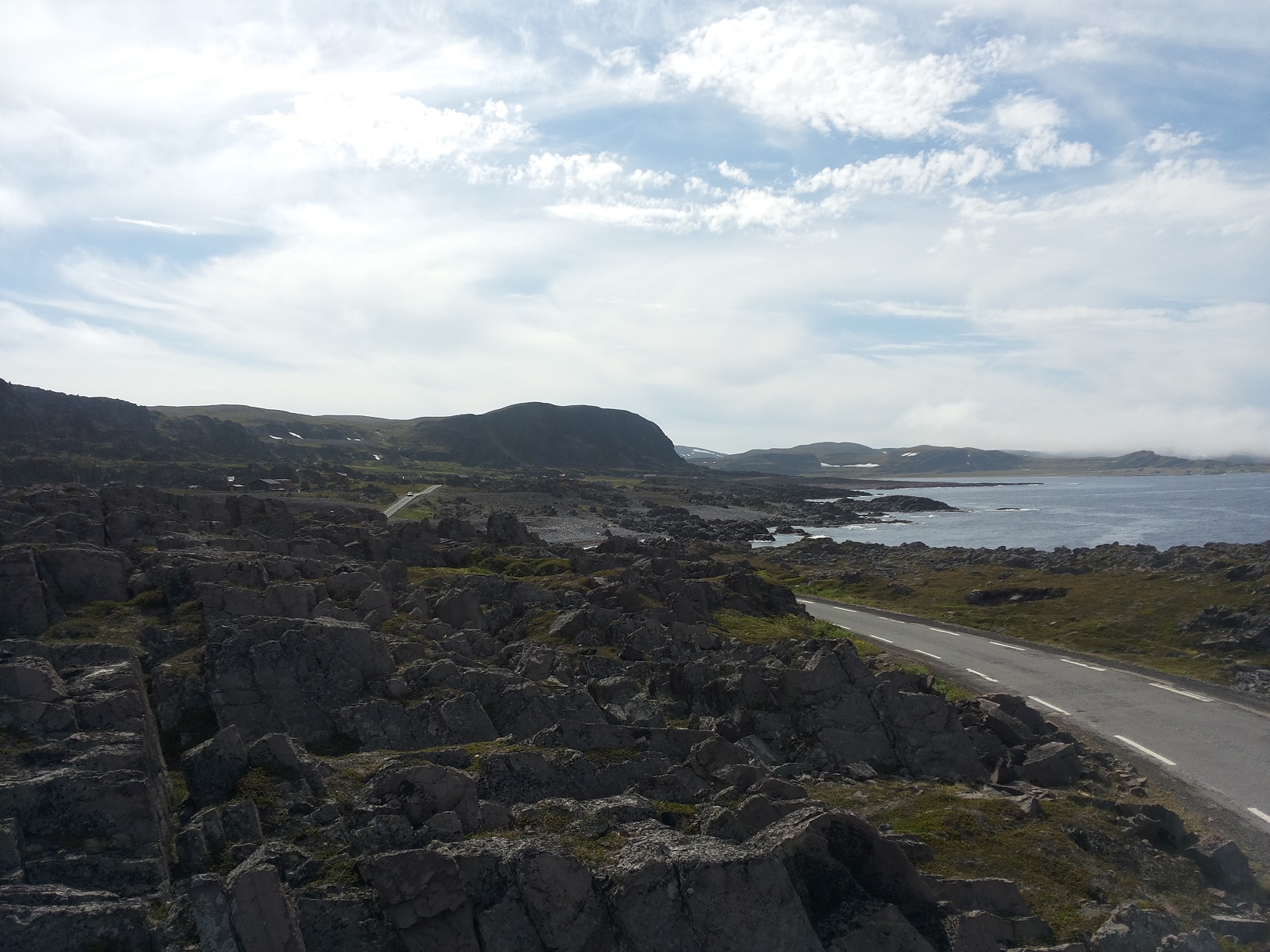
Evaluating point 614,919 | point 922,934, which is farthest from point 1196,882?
point 614,919

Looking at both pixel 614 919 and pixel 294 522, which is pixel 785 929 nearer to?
pixel 614 919

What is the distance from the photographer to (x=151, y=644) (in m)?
20.8

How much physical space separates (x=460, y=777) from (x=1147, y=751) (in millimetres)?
24368

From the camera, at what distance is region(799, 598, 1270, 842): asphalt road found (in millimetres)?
24875

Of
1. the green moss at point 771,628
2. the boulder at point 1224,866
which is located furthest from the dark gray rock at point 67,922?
the green moss at point 771,628

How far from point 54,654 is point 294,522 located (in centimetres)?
3742

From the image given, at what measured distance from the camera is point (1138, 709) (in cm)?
3222

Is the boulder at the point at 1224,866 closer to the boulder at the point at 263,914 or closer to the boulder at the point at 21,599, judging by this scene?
the boulder at the point at 263,914

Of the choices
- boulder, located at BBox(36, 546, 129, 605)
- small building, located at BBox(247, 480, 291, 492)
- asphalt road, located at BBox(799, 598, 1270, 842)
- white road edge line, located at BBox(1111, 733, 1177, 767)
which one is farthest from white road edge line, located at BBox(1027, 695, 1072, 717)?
small building, located at BBox(247, 480, 291, 492)

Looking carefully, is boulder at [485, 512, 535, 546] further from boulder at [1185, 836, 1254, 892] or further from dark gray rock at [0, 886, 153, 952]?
dark gray rock at [0, 886, 153, 952]

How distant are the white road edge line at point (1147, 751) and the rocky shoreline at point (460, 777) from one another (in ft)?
10.5

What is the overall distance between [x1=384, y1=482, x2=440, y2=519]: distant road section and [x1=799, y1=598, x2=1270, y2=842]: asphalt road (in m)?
63.3

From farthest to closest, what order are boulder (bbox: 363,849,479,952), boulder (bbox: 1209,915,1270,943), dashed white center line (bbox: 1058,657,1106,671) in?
Answer: dashed white center line (bbox: 1058,657,1106,671) → boulder (bbox: 1209,915,1270,943) → boulder (bbox: 363,849,479,952)

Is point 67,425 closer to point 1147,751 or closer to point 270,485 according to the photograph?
point 270,485
